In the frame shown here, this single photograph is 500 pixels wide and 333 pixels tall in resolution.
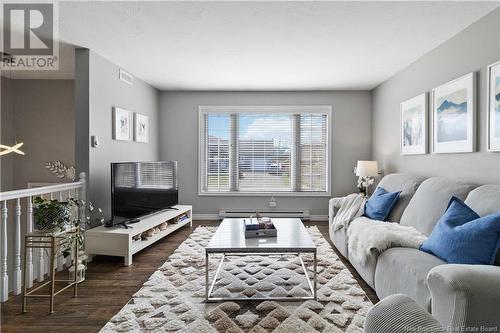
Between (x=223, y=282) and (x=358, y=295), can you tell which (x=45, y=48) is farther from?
(x=358, y=295)

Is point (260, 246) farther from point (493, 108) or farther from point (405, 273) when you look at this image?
point (493, 108)

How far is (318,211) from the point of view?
20.5 ft

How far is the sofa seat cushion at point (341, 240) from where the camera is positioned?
368cm

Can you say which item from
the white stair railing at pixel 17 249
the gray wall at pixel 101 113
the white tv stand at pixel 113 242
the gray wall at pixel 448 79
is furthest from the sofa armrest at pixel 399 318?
the gray wall at pixel 101 113

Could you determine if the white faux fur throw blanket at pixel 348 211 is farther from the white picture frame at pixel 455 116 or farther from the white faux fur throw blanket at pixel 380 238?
the white picture frame at pixel 455 116

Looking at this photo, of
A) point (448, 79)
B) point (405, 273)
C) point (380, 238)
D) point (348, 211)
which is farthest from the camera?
point (348, 211)

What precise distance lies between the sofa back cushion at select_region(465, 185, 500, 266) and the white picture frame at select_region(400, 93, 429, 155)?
1.54m

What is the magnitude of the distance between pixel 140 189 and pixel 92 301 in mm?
1911

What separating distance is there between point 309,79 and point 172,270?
11.9ft

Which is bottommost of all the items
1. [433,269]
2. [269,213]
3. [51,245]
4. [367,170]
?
[269,213]

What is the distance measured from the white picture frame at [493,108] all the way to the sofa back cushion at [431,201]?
17.2 inches

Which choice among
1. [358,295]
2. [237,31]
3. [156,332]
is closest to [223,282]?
[156,332]

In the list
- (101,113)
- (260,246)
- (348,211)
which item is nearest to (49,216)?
(260,246)

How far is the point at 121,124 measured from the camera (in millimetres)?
4680
